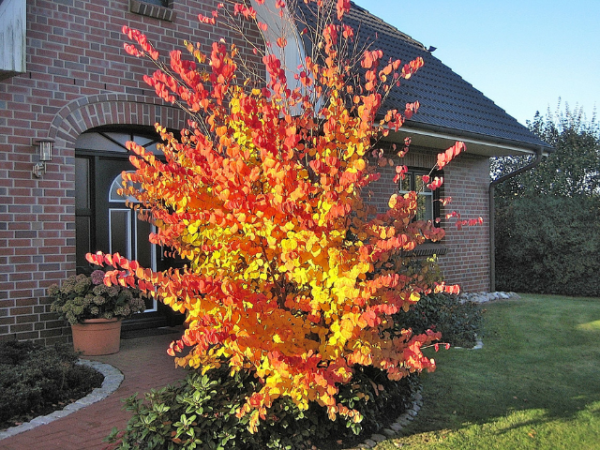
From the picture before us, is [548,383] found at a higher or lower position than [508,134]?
lower

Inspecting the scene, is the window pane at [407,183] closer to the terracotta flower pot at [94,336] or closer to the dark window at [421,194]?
the dark window at [421,194]

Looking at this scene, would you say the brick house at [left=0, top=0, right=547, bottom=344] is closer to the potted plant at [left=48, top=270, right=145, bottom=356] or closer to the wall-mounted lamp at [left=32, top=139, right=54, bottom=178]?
the wall-mounted lamp at [left=32, top=139, right=54, bottom=178]

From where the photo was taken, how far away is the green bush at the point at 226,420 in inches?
125

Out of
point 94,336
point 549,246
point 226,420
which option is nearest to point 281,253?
point 226,420

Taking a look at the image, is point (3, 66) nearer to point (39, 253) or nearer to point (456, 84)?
point (39, 253)

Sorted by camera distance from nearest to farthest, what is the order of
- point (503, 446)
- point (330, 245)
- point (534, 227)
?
point (330, 245), point (503, 446), point (534, 227)

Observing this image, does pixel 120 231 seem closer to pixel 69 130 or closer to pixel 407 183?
pixel 69 130

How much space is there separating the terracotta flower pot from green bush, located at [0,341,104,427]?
0.44 metres

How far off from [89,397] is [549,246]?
11.0 metres

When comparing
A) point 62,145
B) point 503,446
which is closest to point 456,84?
point 62,145

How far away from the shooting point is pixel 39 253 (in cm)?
593

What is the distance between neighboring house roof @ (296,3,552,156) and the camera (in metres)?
8.60

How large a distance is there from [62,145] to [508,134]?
752 centimetres

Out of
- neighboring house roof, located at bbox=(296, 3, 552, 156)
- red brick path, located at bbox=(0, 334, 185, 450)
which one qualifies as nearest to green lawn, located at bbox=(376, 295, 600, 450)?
red brick path, located at bbox=(0, 334, 185, 450)
